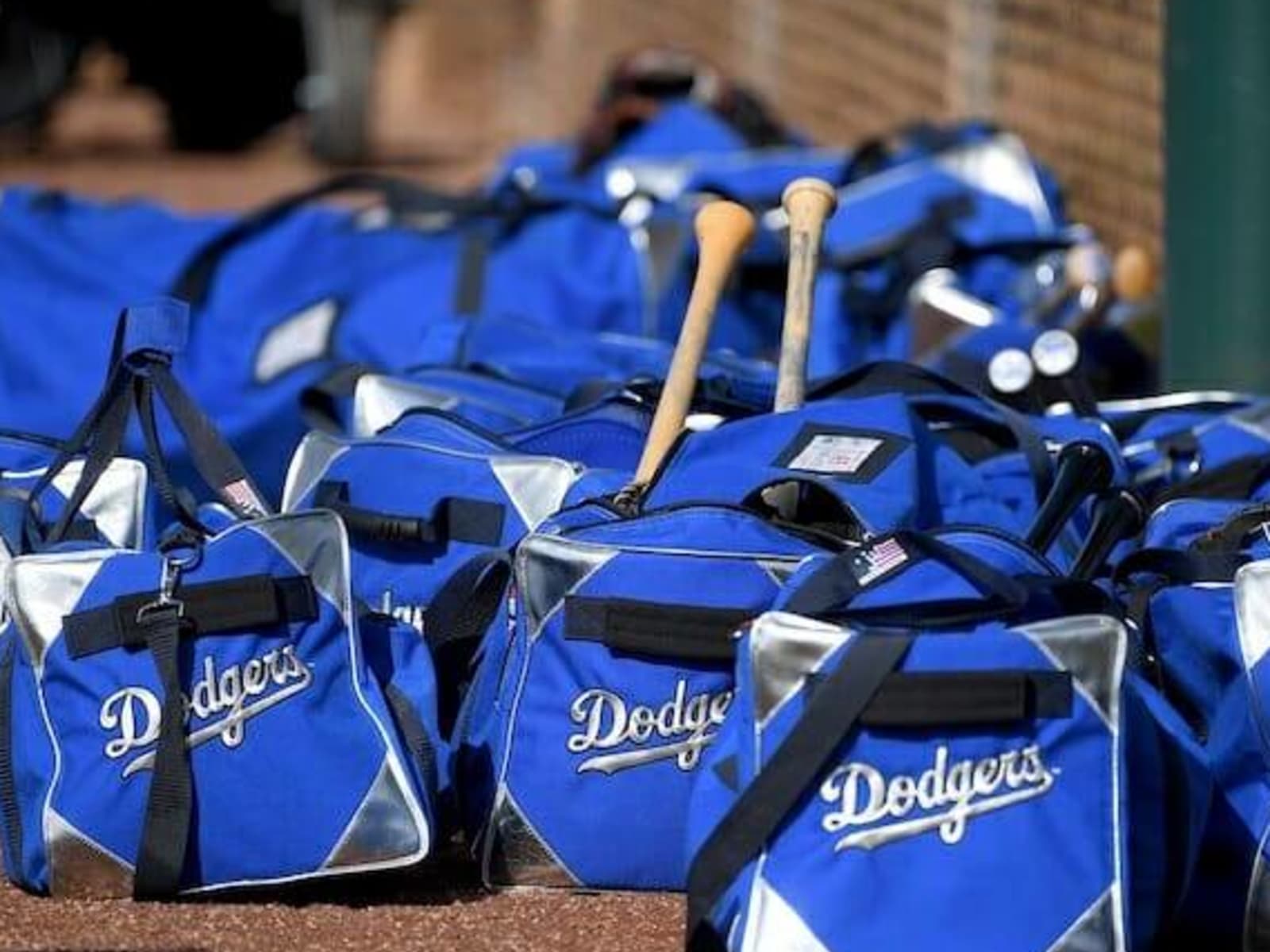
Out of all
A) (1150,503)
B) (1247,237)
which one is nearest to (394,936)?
(1150,503)

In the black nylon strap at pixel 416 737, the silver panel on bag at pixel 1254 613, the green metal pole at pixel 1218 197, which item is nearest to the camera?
the silver panel on bag at pixel 1254 613

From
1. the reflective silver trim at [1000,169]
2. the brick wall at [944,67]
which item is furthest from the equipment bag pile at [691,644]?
the brick wall at [944,67]

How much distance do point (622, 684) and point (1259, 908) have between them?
2.58ft

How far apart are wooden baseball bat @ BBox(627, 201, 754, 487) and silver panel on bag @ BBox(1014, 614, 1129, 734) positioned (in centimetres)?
79

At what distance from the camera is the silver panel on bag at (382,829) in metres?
3.51

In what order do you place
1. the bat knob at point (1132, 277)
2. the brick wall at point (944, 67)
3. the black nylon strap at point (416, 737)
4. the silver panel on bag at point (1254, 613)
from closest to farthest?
the silver panel on bag at point (1254, 613) < the black nylon strap at point (416, 737) < the bat knob at point (1132, 277) < the brick wall at point (944, 67)

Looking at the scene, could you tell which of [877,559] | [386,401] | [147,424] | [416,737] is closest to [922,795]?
[877,559]

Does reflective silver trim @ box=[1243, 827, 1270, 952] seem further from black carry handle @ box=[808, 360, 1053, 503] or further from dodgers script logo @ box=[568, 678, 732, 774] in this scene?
black carry handle @ box=[808, 360, 1053, 503]

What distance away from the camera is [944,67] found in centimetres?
868

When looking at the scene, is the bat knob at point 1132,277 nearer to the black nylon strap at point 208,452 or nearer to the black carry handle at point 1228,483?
the black carry handle at point 1228,483

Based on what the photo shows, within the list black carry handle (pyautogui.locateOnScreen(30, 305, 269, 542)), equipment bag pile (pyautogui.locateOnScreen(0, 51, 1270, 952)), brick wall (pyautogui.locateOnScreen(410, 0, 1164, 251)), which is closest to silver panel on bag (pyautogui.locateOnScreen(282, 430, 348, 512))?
equipment bag pile (pyautogui.locateOnScreen(0, 51, 1270, 952))

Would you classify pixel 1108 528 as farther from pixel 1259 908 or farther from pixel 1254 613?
pixel 1259 908

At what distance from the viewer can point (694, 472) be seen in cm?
380

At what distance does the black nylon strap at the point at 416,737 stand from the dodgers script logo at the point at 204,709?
0.17 metres
